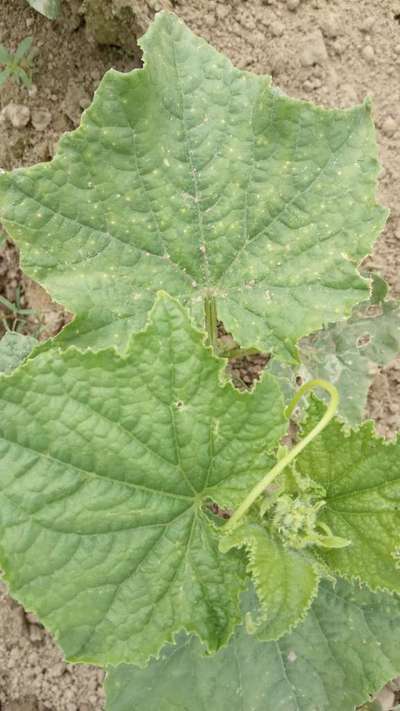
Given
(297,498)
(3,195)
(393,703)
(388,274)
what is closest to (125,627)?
(297,498)

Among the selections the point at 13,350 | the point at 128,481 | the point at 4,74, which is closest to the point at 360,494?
the point at 128,481

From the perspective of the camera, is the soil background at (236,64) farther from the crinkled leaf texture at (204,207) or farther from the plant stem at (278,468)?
the plant stem at (278,468)

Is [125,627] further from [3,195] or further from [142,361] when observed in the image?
[3,195]

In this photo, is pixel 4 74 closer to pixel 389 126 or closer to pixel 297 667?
pixel 389 126

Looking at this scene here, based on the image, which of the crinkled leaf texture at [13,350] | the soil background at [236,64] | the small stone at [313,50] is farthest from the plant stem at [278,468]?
the small stone at [313,50]

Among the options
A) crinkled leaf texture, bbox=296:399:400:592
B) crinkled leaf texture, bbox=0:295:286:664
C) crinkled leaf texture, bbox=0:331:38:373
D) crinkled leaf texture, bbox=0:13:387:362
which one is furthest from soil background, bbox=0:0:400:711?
crinkled leaf texture, bbox=0:295:286:664

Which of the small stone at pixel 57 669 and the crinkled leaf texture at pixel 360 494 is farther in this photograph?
the small stone at pixel 57 669
